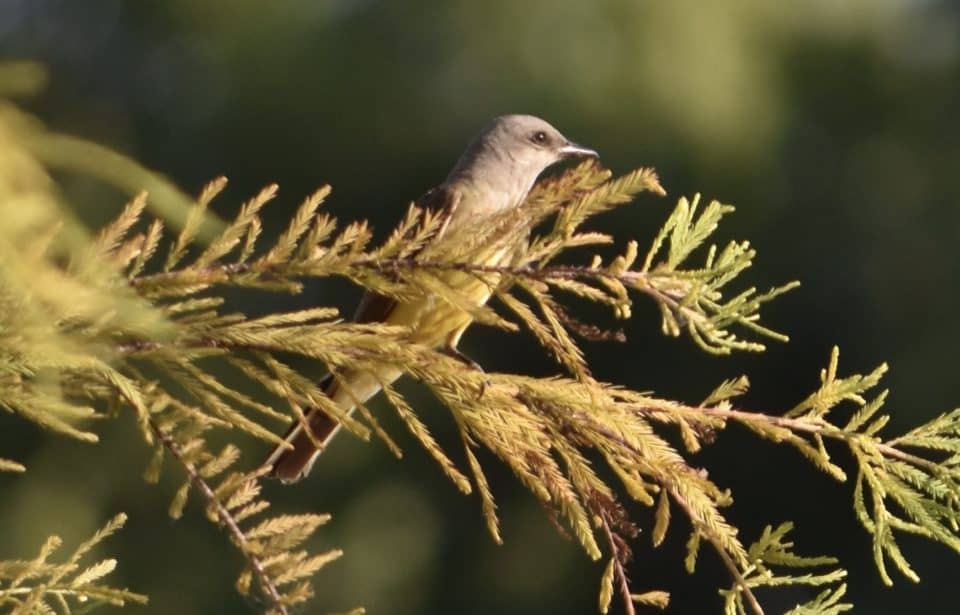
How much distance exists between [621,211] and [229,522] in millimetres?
9795

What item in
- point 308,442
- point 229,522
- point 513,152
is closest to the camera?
point 229,522

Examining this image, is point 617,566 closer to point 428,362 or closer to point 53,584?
point 428,362

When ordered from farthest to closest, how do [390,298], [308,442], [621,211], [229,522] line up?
1. [621,211]
2. [390,298]
3. [308,442]
4. [229,522]

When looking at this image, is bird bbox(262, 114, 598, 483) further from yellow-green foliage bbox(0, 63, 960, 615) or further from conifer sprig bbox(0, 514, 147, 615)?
conifer sprig bbox(0, 514, 147, 615)

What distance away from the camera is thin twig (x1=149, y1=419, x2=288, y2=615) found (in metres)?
1.98

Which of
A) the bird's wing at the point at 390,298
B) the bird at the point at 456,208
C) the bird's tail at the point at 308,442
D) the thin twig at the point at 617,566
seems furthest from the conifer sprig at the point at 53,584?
the bird's wing at the point at 390,298

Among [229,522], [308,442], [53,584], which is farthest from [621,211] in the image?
[229,522]

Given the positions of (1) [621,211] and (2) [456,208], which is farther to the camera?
(1) [621,211]

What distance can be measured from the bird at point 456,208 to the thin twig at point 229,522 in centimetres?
84

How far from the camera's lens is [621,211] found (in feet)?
38.3

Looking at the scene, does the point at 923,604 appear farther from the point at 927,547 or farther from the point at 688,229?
the point at 688,229

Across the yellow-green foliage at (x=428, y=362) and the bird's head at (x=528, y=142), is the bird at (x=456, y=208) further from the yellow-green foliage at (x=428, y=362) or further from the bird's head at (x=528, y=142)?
the yellow-green foliage at (x=428, y=362)

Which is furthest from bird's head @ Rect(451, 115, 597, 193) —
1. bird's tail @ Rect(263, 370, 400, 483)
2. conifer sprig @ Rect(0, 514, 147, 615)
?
conifer sprig @ Rect(0, 514, 147, 615)

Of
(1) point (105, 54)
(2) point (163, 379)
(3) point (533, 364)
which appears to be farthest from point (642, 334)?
(1) point (105, 54)
